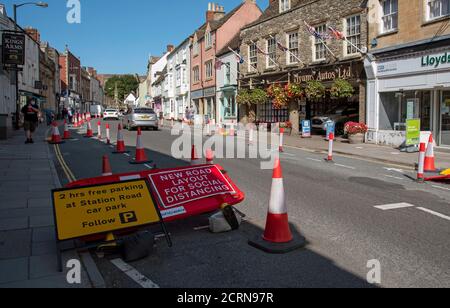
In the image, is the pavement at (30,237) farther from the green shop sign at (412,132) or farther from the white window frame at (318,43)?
the white window frame at (318,43)

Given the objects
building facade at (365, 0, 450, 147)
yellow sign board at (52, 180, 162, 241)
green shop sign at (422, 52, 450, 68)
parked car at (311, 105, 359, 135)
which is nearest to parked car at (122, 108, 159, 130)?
parked car at (311, 105, 359, 135)

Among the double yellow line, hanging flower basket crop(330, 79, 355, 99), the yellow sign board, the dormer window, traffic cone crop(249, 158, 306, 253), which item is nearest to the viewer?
the yellow sign board

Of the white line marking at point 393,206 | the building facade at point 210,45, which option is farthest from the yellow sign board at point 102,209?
the building facade at point 210,45

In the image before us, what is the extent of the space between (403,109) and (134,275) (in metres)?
16.1

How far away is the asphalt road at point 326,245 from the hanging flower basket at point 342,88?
11.0 m

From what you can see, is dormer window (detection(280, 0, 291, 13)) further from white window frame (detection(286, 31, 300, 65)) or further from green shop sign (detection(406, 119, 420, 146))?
green shop sign (detection(406, 119, 420, 146))

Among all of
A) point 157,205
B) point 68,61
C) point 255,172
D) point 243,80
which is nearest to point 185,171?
point 157,205

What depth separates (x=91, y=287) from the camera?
151 inches

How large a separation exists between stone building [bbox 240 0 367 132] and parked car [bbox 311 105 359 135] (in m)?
0.16

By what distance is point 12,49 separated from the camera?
21422 millimetres

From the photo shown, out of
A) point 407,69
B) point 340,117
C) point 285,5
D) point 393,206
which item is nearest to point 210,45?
point 285,5

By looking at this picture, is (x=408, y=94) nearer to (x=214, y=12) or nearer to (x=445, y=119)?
(x=445, y=119)

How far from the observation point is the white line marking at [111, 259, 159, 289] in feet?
12.8

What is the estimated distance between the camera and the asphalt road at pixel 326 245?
4.06 meters
